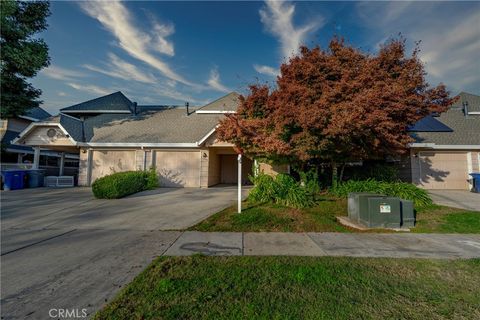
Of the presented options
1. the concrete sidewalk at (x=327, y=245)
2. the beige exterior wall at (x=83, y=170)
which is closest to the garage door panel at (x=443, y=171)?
the concrete sidewalk at (x=327, y=245)

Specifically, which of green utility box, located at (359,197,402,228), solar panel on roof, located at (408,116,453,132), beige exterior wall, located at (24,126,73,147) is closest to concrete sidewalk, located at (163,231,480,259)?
green utility box, located at (359,197,402,228)

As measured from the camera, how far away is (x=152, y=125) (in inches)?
653

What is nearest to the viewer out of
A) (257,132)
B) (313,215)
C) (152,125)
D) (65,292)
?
(65,292)

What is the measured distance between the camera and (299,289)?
304cm

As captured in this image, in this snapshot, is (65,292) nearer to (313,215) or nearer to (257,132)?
(313,215)

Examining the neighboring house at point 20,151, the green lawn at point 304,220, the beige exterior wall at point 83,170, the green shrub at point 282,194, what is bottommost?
the green lawn at point 304,220

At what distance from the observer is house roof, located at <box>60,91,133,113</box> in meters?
18.3

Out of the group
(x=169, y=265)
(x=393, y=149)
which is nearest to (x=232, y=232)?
(x=169, y=265)

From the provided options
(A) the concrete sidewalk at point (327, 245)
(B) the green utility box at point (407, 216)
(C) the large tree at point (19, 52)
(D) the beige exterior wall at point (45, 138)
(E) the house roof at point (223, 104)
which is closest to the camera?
(A) the concrete sidewalk at point (327, 245)

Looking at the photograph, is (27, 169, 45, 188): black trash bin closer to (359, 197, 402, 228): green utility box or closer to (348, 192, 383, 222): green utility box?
(348, 192, 383, 222): green utility box

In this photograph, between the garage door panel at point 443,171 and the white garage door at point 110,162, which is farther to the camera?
the white garage door at point 110,162

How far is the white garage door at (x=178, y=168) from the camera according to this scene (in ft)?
47.6

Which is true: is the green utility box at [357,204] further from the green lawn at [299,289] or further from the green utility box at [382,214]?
the green lawn at [299,289]

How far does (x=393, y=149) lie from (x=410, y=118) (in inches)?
53.2
